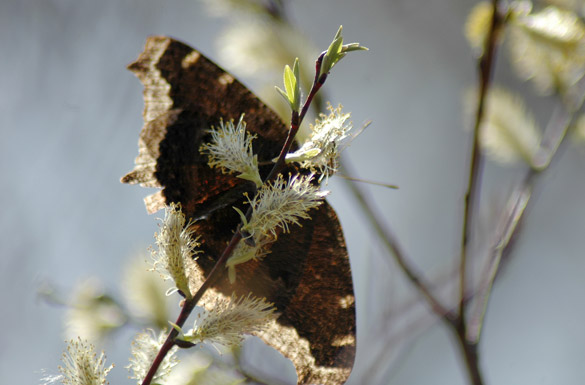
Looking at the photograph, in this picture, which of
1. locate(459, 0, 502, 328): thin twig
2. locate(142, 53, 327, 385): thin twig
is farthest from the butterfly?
locate(459, 0, 502, 328): thin twig

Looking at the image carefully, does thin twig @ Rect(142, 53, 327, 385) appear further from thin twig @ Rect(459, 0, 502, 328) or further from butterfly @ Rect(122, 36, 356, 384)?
thin twig @ Rect(459, 0, 502, 328)

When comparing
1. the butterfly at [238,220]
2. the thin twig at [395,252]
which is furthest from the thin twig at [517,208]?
the butterfly at [238,220]

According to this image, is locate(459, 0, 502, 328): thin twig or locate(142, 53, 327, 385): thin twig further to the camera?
locate(459, 0, 502, 328): thin twig

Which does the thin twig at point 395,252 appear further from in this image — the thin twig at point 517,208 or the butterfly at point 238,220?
the butterfly at point 238,220

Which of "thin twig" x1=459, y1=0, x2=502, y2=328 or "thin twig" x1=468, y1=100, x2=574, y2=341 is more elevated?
"thin twig" x1=459, y1=0, x2=502, y2=328

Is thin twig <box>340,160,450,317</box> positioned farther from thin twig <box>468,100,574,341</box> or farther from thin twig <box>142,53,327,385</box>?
thin twig <box>142,53,327,385</box>

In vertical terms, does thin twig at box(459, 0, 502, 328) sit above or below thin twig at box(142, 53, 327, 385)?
below

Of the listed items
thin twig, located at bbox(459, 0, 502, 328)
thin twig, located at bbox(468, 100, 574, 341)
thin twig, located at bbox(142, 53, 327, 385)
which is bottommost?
thin twig, located at bbox(468, 100, 574, 341)

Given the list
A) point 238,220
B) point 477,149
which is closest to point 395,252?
point 477,149
